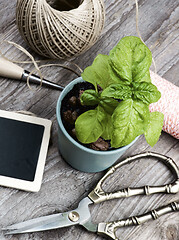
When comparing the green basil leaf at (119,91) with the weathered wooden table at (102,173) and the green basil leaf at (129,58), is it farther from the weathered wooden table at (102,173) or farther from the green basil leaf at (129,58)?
the weathered wooden table at (102,173)

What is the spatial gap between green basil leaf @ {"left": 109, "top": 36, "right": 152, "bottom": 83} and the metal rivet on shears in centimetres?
27

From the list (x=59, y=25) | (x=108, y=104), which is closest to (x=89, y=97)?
(x=108, y=104)

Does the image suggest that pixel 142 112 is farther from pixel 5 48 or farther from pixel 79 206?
pixel 5 48

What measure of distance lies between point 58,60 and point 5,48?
106 mm

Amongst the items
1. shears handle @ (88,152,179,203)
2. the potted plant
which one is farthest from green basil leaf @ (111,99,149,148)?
shears handle @ (88,152,179,203)

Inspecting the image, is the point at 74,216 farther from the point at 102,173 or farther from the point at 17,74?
the point at 17,74

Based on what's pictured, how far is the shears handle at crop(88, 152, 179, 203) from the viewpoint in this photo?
62 cm

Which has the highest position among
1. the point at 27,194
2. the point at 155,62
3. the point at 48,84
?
the point at 155,62

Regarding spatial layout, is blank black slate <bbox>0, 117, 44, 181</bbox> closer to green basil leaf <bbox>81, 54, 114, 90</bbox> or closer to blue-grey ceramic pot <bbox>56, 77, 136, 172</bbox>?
blue-grey ceramic pot <bbox>56, 77, 136, 172</bbox>

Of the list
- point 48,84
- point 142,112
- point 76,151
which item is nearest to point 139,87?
point 142,112

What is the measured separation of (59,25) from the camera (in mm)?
602

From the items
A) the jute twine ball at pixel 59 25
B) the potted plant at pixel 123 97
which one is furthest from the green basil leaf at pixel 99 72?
the jute twine ball at pixel 59 25

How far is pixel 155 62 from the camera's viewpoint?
0.73 meters

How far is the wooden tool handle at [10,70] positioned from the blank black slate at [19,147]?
8 centimetres
